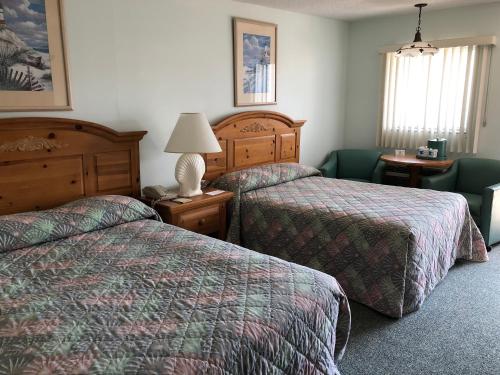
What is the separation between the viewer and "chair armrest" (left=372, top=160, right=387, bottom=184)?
4.44 meters

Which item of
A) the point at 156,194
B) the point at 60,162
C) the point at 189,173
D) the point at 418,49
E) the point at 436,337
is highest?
the point at 418,49

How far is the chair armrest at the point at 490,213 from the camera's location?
3359 mm

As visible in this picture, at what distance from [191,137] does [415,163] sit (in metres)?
2.27

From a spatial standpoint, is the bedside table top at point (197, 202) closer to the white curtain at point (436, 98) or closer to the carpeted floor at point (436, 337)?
the carpeted floor at point (436, 337)

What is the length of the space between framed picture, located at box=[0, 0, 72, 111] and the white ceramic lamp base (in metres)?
0.84

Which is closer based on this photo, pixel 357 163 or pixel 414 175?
pixel 414 175

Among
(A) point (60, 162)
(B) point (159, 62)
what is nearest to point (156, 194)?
(A) point (60, 162)

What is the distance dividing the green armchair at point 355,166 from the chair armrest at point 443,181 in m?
0.55

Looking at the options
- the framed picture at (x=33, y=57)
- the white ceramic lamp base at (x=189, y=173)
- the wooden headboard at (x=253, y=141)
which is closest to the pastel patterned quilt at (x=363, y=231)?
the wooden headboard at (x=253, y=141)

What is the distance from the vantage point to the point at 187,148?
2889 mm

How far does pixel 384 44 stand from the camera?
180 inches

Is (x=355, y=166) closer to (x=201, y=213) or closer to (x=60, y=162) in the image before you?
(x=201, y=213)

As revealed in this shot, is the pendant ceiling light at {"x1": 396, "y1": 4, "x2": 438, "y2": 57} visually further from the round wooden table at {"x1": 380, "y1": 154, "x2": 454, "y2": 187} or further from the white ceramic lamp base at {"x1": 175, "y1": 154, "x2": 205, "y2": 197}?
the white ceramic lamp base at {"x1": 175, "y1": 154, "x2": 205, "y2": 197}

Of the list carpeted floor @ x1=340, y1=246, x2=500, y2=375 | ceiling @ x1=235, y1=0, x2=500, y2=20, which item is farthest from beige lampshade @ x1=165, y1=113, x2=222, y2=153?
carpeted floor @ x1=340, y1=246, x2=500, y2=375
